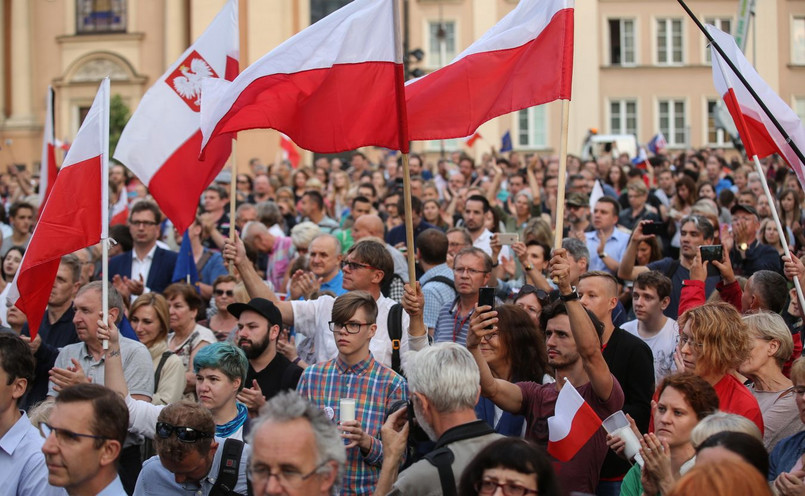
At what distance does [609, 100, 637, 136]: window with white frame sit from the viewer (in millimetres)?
43031

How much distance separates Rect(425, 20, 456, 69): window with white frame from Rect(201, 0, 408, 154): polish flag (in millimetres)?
35413

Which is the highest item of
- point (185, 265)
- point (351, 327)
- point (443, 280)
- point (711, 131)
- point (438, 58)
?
point (438, 58)

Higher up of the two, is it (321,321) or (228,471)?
(321,321)

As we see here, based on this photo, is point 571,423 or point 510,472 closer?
point 510,472

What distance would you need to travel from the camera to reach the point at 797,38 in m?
41.9

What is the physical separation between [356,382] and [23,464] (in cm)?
177

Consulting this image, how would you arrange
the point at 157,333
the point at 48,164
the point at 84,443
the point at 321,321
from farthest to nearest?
the point at 48,164
the point at 157,333
the point at 321,321
the point at 84,443

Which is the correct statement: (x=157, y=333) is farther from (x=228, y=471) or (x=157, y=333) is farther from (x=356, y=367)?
(x=228, y=471)

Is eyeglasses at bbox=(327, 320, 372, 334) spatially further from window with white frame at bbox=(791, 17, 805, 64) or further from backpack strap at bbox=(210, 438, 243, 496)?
window with white frame at bbox=(791, 17, 805, 64)

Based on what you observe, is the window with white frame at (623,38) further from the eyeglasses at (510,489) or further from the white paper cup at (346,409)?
the eyeglasses at (510,489)

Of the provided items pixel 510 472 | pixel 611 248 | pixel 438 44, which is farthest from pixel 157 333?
pixel 438 44

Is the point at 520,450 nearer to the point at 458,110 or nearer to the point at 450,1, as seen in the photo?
the point at 458,110

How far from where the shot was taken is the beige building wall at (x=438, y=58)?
4166 centimetres

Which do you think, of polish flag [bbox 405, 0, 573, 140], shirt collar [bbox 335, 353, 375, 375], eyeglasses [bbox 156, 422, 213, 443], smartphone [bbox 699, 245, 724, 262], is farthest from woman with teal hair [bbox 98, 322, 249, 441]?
smartphone [bbox 699, 245, 724, 262]
